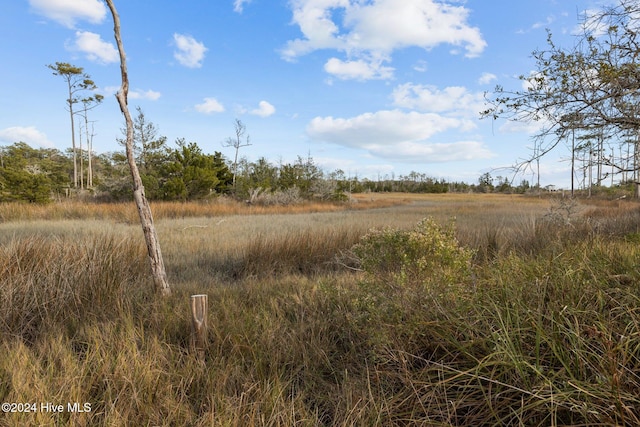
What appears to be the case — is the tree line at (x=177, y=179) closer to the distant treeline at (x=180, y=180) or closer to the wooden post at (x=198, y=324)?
the distant treeline at (x=180, y=180)

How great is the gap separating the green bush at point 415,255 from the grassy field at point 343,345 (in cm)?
2

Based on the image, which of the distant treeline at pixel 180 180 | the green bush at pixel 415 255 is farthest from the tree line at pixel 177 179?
the green bush at pixel 415 255

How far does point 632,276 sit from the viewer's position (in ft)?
8.32

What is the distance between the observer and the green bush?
10.8ft

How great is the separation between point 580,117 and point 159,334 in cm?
678

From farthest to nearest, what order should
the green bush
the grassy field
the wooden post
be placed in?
the green bush, the wooden post, the grassy field

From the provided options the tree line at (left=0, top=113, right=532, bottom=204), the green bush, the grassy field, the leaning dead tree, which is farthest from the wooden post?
the tree line at (left=0, top=113, right=532, bottom=204)

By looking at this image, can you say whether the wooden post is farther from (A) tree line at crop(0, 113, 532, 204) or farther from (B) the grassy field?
(A) tree line at crop(0, 113, 532, 204)

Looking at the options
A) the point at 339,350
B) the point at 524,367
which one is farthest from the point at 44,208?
the point at 524,367

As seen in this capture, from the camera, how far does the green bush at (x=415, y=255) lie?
3.31 meters

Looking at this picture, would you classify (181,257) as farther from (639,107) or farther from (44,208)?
(44,208)

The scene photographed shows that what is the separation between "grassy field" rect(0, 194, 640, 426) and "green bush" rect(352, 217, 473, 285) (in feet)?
0.07

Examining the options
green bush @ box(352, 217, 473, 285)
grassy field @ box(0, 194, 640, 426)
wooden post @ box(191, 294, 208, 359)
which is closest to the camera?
grassy field @ box(0, 194, 640, 426)

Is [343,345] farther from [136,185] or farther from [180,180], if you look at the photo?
[180,180]
